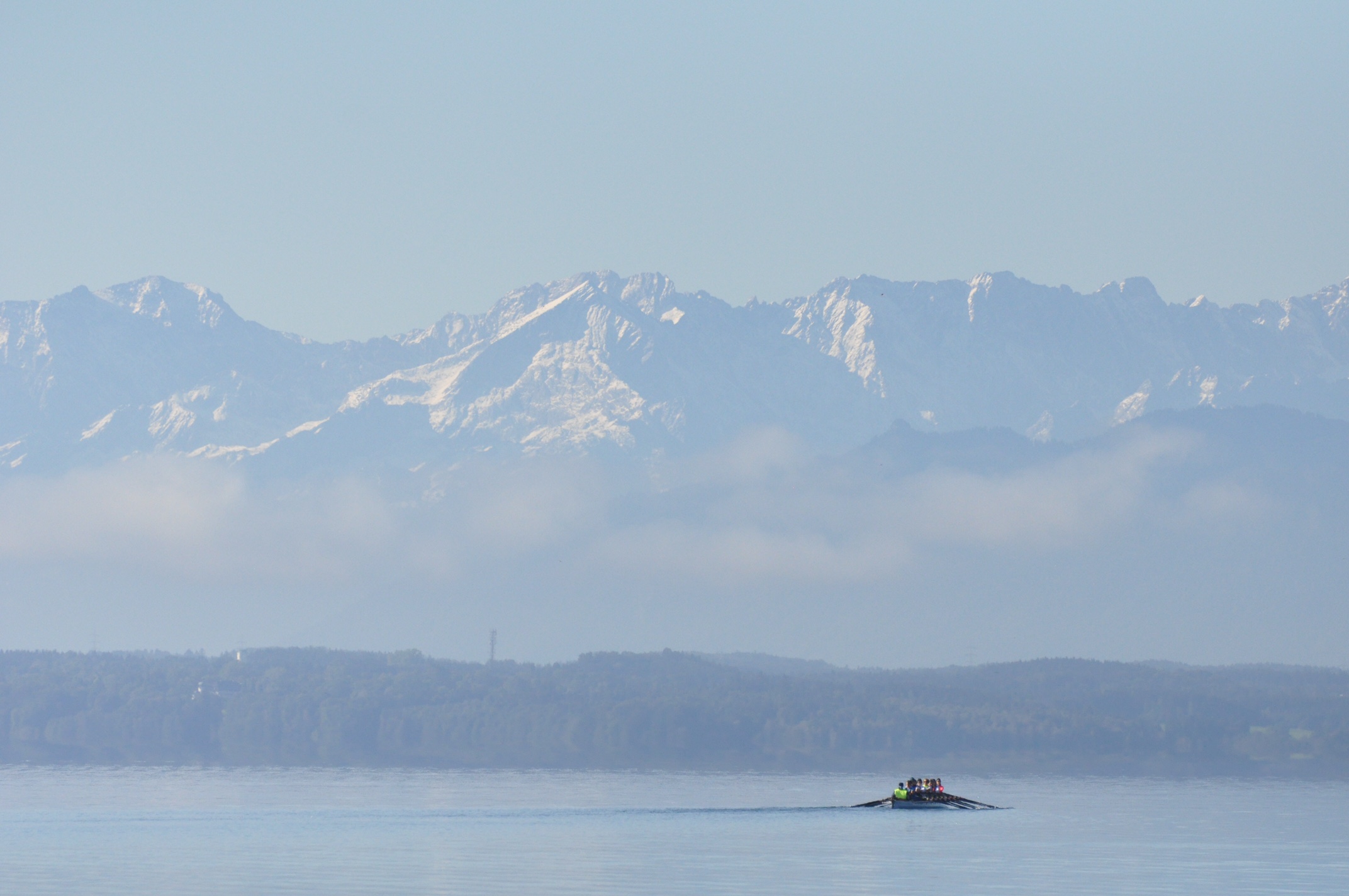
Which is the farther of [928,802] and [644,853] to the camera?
[928,802]

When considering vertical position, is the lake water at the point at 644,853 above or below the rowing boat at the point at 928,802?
below

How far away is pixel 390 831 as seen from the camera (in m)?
172

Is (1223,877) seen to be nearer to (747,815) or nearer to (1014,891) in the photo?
(1014,891)

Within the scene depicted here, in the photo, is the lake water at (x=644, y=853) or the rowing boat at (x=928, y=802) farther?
the rowing boat at (x=928, y=802)

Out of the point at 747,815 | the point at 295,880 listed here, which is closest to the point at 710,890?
the point at 295,880

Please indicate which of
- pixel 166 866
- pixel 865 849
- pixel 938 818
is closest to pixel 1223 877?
pixel 865 849

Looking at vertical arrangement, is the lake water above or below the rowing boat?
below

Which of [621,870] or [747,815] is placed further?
[747,815]

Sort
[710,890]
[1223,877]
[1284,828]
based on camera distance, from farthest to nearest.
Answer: [1284,828], [1223,877], [710,890]

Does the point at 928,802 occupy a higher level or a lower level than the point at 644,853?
higher

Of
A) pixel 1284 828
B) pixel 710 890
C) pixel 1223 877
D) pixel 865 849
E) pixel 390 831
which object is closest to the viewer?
pixel 710 890

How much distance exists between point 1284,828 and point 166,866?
105 meters

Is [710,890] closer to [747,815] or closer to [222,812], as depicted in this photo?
[747,815]

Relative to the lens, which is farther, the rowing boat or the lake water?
the rowing boat
